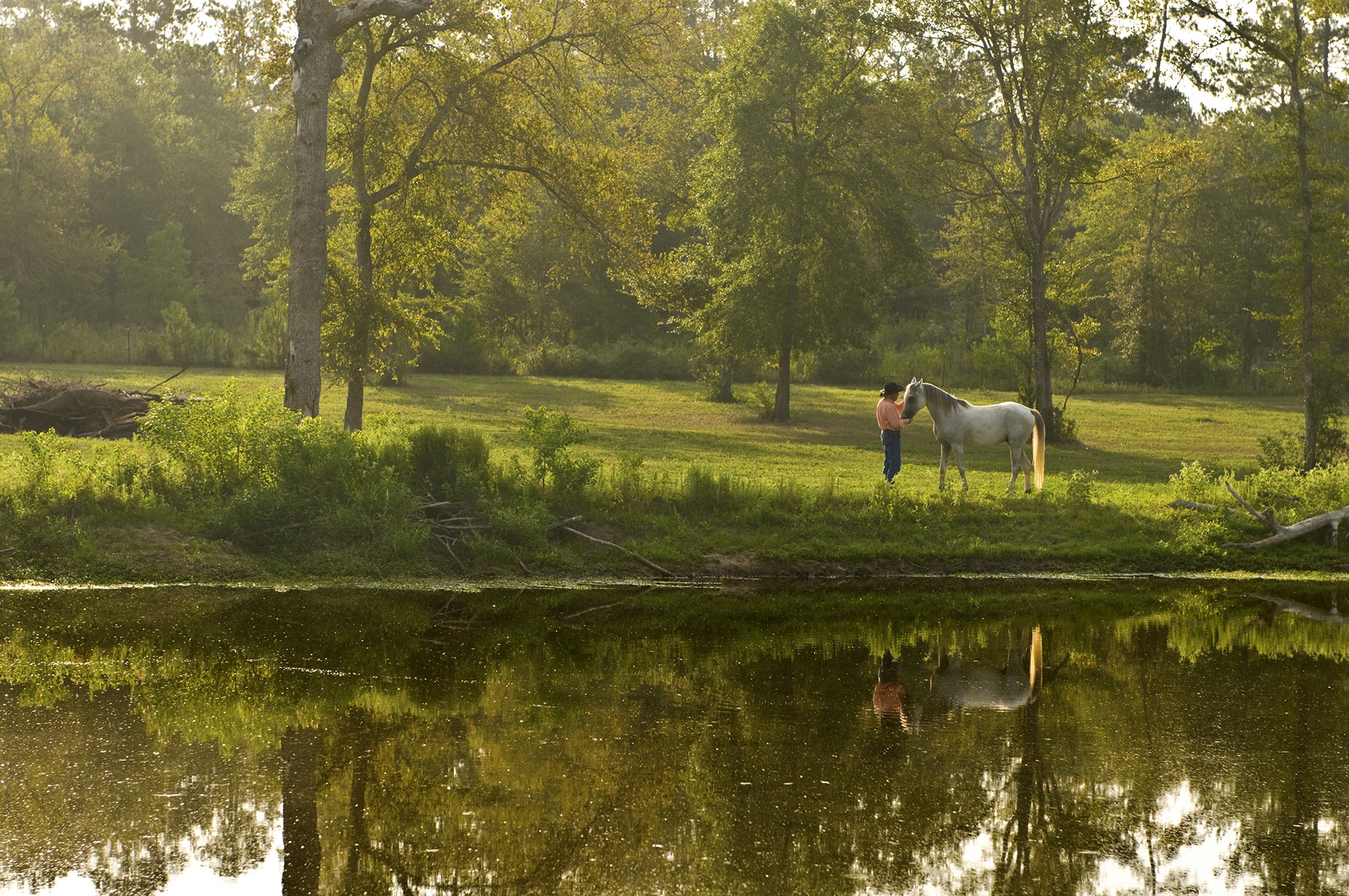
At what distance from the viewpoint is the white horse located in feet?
67.9

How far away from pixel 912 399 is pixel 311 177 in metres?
10.3

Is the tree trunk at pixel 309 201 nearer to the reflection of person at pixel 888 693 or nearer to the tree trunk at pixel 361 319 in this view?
the tree trunk at pixel 361 319

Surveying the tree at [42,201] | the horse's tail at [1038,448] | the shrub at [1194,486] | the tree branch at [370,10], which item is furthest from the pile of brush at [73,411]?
the tree at [42,201]

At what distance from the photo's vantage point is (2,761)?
8.74m

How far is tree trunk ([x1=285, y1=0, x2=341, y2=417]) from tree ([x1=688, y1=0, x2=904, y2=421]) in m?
15.0

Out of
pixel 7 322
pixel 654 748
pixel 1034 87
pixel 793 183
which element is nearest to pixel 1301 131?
pixel 1034 87

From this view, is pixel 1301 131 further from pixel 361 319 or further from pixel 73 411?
pixel 73 411

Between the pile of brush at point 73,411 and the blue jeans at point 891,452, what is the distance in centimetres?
1334

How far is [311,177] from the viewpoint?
20781 millimetres

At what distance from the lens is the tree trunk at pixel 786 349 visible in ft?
117

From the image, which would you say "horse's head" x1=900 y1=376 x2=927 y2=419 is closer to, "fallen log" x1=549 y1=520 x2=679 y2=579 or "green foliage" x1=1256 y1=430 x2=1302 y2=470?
"fallen log" x1=549 y1=520 x2=679 y2=579

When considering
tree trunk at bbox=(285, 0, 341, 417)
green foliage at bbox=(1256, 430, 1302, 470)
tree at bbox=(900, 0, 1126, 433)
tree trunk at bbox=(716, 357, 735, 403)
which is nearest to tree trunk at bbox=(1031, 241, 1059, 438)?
tree at bbox=(900, 0, 1126, 433)

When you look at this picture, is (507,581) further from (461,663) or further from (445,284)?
(445,284)

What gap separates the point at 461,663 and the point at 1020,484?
43.1ft
